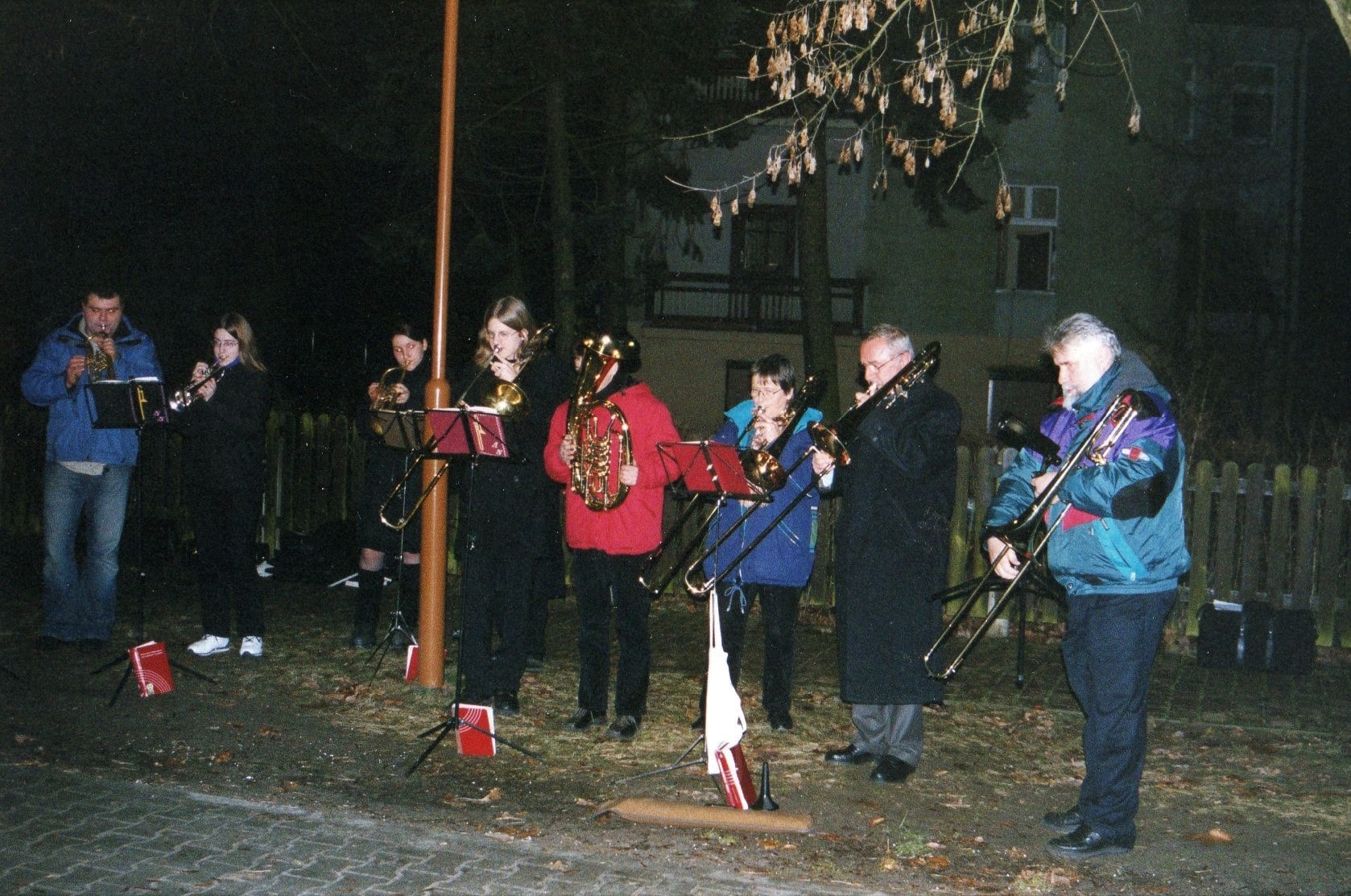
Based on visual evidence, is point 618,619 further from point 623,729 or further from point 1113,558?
point 1113,558

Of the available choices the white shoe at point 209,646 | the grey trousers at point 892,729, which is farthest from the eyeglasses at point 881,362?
the white shoe at point 209,646

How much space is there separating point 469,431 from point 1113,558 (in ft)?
9.87

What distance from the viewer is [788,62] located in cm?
822

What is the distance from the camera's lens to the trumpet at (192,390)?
838 cm

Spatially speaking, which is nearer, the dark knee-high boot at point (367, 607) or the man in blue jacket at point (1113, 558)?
the man in blue jacket at point (1113, 558)

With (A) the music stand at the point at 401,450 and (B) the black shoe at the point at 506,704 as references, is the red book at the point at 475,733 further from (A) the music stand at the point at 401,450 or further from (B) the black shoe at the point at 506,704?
(A) the music stand at the point at 401,450

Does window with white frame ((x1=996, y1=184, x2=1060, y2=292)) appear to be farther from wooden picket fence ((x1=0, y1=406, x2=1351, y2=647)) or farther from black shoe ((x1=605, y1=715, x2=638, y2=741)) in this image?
black shoe ((x1=605, y1=715, x2=638, y2=741))

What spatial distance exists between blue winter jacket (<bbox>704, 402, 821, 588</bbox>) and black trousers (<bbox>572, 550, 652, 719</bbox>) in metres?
0.47

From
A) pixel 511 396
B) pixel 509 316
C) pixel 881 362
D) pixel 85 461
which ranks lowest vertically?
pixel 85 461

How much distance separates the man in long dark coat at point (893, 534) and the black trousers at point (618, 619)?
1199 mm

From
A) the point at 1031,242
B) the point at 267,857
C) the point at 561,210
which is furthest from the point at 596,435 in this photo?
the point at 1031,242

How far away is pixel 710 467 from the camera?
6.30 metres

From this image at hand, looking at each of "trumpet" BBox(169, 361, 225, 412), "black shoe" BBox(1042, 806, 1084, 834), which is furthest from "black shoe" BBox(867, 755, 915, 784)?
"trumpet" BBox(169, 361, 225, 412)

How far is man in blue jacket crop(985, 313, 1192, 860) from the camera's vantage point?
5.39m
